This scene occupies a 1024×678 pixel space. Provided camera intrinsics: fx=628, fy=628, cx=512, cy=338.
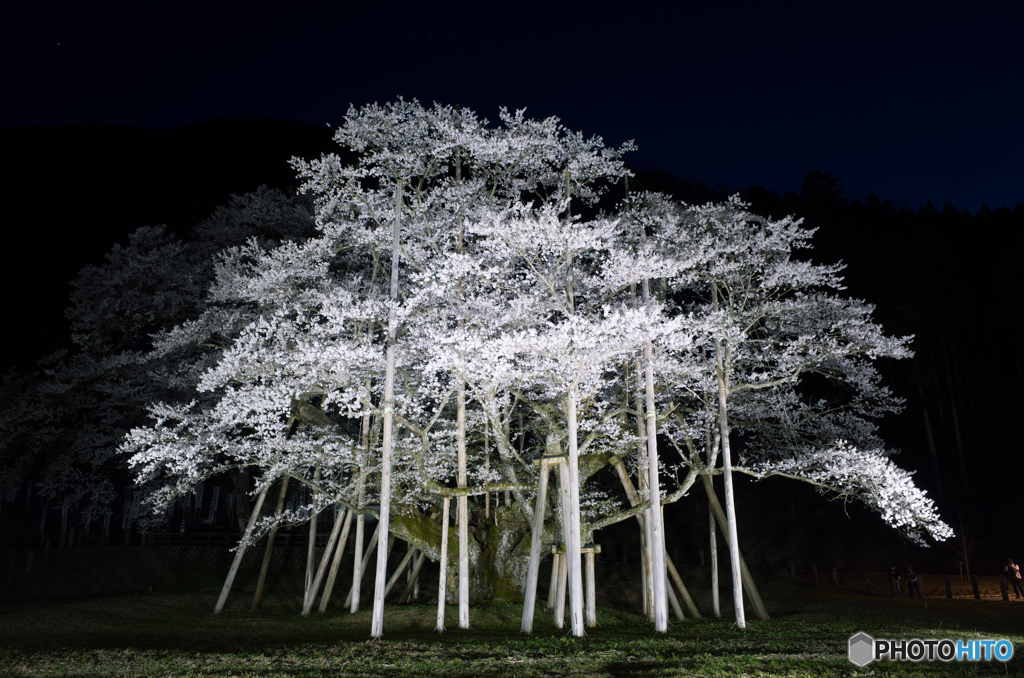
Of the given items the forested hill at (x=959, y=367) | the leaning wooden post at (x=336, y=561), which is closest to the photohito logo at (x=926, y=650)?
the leaning wooden post at (x=336, y=561)

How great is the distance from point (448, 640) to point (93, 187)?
60784 millimetres

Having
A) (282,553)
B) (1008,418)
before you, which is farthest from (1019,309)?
(282,553)

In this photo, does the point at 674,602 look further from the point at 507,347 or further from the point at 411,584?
the point at 507,347

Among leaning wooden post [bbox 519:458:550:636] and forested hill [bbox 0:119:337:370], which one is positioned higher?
forested hill [bbox 0:119:337:370]

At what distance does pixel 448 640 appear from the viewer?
32.8 feet

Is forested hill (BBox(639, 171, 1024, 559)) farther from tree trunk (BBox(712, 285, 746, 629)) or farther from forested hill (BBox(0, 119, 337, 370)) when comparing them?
forested hill (BBox(0, 119, 337, 370))

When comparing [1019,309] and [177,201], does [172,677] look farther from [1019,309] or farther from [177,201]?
[177,201]

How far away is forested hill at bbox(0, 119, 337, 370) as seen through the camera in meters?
44.3

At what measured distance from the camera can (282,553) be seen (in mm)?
24609

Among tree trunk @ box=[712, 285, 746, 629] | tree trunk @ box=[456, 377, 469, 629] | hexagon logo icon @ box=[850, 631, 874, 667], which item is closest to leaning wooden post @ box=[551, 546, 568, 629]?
tree trunk @ box=[456, 377, 469, 629]

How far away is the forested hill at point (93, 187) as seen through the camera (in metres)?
44.3

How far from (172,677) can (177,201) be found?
57.2m

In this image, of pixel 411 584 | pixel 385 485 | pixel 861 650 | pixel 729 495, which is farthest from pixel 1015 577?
pixel 385 485

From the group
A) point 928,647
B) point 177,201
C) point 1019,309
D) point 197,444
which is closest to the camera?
point 928,647
